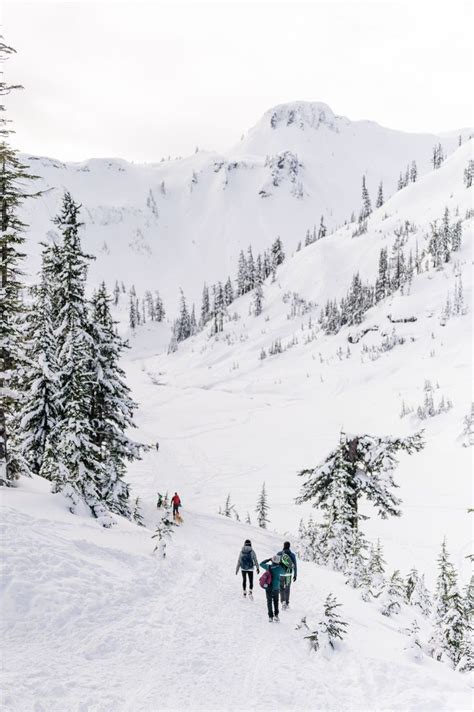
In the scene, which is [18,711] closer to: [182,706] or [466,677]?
[182,706]

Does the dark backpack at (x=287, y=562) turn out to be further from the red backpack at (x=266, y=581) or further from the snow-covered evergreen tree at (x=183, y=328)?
the snow-covered evergreen tree at (x=183, y=328)

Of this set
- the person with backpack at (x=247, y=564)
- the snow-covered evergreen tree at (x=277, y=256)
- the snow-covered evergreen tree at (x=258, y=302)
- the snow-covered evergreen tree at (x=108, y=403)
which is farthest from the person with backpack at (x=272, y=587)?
the snow-covered evergreen tree at (x=277, y=256)

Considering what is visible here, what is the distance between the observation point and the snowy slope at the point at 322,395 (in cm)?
3053

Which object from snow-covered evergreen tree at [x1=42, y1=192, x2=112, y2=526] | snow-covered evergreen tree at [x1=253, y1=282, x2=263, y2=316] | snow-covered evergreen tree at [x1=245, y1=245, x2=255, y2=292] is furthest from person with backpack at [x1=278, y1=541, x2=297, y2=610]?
snow-covered evergreen tree at [x1=245, y1=245, x2=255, y2=292]

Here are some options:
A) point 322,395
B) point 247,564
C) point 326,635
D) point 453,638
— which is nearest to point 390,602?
point 453,638

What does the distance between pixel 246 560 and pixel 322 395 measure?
157 feet

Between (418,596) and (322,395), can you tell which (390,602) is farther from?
(322,395)

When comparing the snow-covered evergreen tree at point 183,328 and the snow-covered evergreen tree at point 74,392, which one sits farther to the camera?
the snow-covered evergreen tree at point 183,328

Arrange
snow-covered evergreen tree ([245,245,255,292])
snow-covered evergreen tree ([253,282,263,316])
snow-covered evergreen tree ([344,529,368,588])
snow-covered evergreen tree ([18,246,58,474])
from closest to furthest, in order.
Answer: snow-covered evergreen tree ([344,529,368,588]) → snow-covered evergreen tree ([18,246,58,474]) → snow-covered evergreen tree ([253,282,263,316]) → snow-covered evergreen tree ([245,245,255,292])

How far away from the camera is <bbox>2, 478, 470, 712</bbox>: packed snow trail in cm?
681

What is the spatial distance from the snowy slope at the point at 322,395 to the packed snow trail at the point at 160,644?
1395 centimetres

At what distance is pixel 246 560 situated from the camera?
11.9 meters

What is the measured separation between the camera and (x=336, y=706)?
23.1ft

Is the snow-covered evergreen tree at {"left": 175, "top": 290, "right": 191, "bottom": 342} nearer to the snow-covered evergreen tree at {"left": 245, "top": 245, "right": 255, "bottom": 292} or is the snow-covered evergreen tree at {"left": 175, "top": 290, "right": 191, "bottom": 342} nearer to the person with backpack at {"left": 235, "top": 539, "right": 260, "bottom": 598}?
the snow-covered evergreen tree at {"left": 245, "top": 245, "right": 255, "bottom": 292}
